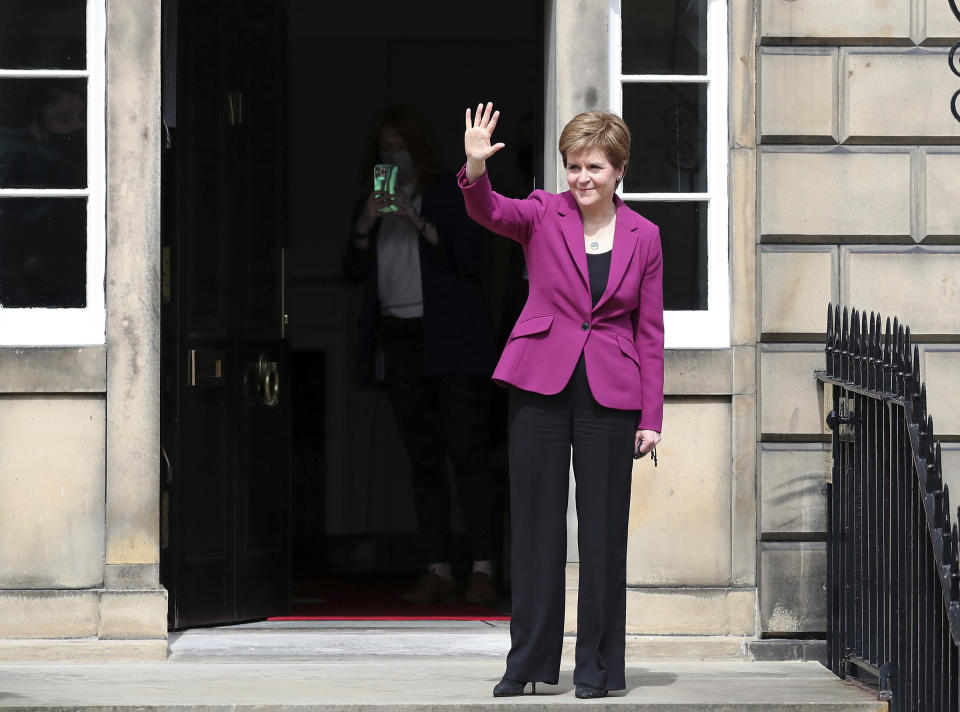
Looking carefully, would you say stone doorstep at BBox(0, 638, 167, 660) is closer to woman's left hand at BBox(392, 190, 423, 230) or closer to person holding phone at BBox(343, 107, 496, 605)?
person holding phone at BBox(343, 107, 496, 605)

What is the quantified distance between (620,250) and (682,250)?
5.35 ft

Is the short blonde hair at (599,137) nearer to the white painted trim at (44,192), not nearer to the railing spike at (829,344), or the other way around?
the railing spike at (829,344)

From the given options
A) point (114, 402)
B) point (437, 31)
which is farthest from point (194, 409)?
point (437, 31)

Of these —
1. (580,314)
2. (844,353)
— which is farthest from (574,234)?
(844,353)

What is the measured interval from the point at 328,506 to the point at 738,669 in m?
4.10

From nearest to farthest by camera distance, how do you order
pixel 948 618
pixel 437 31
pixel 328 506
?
pixel 948 618 < pixel 328 506 < pixel 437 31

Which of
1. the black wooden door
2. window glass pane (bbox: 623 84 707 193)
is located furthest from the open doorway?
window glass pane (bbox: 623 84 707 193)

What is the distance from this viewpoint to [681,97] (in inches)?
293

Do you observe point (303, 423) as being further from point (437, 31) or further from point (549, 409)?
point (549, 409)

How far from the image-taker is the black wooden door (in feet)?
24.2

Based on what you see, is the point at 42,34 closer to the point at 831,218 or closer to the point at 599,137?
the point at 599,137

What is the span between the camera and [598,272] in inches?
232

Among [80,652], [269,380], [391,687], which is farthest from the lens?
[269,380]

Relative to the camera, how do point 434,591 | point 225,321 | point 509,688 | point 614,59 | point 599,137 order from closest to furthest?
point 599,137, point 509,688, point 614,59, point 225,321, point 434,591
